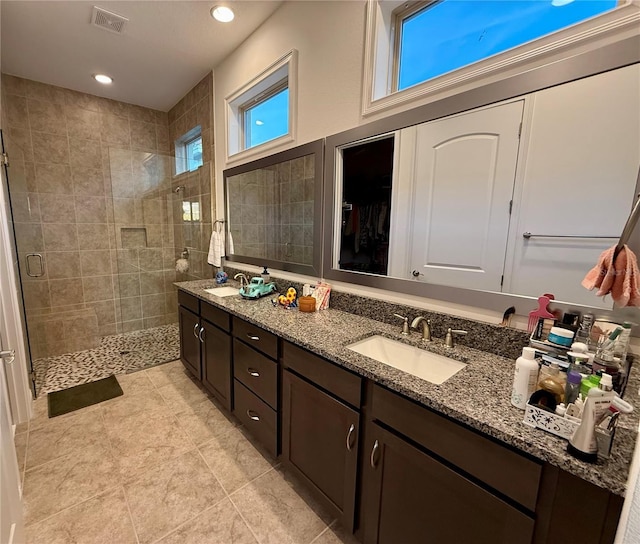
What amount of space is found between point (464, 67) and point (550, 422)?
53.8 inches

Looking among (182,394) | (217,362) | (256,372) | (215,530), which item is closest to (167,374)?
(182,394)

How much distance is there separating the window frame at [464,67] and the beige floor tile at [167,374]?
2695 millimetres

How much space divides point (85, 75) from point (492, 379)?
13.6 ft

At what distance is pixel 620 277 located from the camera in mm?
839

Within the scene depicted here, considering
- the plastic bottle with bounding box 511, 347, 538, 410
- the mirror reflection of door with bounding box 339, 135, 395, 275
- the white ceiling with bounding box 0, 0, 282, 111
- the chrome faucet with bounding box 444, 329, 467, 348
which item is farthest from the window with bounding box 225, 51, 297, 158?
the plastic bottle with bounding box 511, 347, 538, 410

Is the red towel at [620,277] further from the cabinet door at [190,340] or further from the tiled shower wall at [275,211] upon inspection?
the cabinet door at [190,340]

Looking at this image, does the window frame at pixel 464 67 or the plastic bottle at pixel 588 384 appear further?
the window frame at pixel 464 67

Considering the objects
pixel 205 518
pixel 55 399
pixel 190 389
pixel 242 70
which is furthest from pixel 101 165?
pixel 205 518

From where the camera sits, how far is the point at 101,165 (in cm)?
335

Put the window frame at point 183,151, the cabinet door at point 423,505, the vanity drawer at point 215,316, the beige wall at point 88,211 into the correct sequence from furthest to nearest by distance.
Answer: the window frame at point 183,151, the beige wall at point 88,211, the vanity drawer at point 215,316, the cabinet door at point 423,505

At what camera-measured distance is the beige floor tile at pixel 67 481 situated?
→ 4.69 feet

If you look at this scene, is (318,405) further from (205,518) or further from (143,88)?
(143,88)

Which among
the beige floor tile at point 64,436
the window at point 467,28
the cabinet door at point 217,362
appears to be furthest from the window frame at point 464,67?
the beige floor tile at point 64,436

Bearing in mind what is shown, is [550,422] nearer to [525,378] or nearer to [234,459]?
[525,378]
